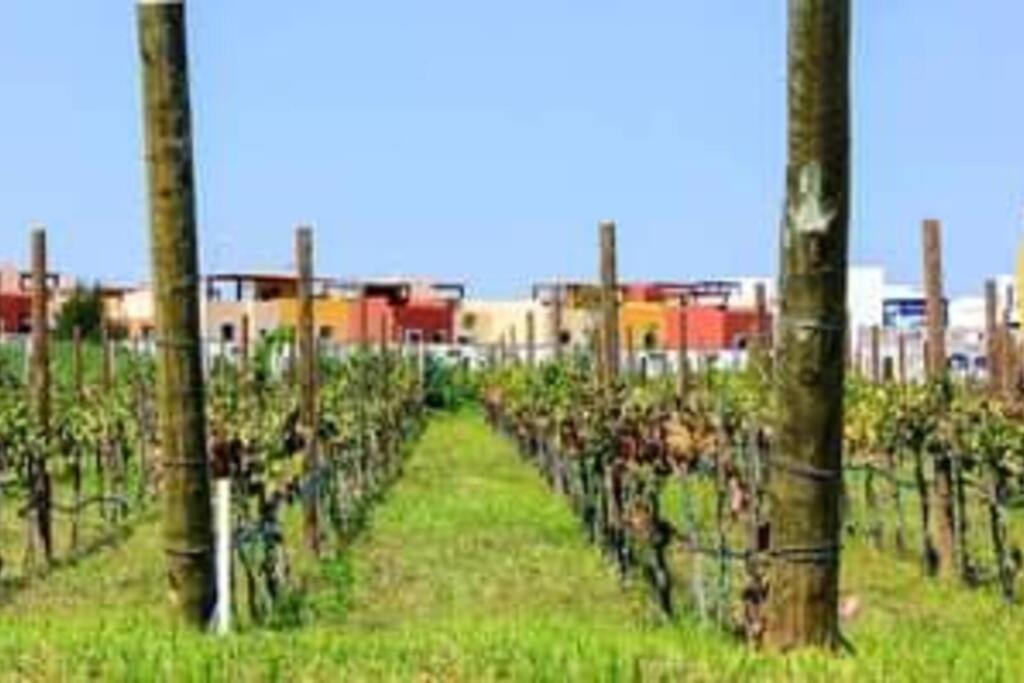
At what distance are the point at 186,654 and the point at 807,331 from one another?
7.33 ft

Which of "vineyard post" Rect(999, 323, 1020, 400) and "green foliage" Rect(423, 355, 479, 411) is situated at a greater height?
"vineyard post" Rect(999, 323, 1020, 400)

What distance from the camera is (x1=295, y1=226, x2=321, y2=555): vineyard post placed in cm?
2261

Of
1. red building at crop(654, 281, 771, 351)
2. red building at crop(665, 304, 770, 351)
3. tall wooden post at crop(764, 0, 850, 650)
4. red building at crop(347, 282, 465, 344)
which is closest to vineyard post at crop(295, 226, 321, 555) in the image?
tall wooden post at crop(764, 0, 850, 650)

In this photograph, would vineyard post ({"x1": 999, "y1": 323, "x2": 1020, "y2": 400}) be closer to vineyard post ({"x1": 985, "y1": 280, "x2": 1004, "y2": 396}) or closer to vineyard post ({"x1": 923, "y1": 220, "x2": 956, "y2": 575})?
vineyard post ({"x1": 985, "y1": 280, "x2": 1004, "y2": 396})

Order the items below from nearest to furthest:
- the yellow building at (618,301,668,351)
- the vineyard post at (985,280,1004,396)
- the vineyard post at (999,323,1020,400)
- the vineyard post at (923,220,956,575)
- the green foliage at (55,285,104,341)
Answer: the vineyard post at (923,220,956,575), the vineyard post at (985,280,1004,396), the vineyard post at (999,323,1020,400), the green foliage at (55,285,104,341), the yellow building at (618,301,668,351)

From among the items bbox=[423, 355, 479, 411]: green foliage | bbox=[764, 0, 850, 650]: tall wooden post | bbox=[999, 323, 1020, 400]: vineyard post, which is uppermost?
bbox=[764, 0, 850, 650]: tall wooden post

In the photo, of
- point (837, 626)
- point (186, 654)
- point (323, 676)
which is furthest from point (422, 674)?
point (837, 626)

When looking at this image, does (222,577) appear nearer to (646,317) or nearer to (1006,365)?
(1006,365)

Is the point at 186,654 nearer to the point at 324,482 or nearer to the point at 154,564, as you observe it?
the point at 154,564

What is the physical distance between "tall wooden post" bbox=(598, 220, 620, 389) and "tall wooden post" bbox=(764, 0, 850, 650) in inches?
739

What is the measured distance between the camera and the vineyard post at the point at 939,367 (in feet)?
71.5

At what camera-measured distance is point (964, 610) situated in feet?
60.8

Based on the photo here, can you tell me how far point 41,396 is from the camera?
27641mm

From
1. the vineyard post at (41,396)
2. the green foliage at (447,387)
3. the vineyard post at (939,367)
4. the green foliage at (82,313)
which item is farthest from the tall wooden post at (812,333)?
the green foliage at (82,313)
